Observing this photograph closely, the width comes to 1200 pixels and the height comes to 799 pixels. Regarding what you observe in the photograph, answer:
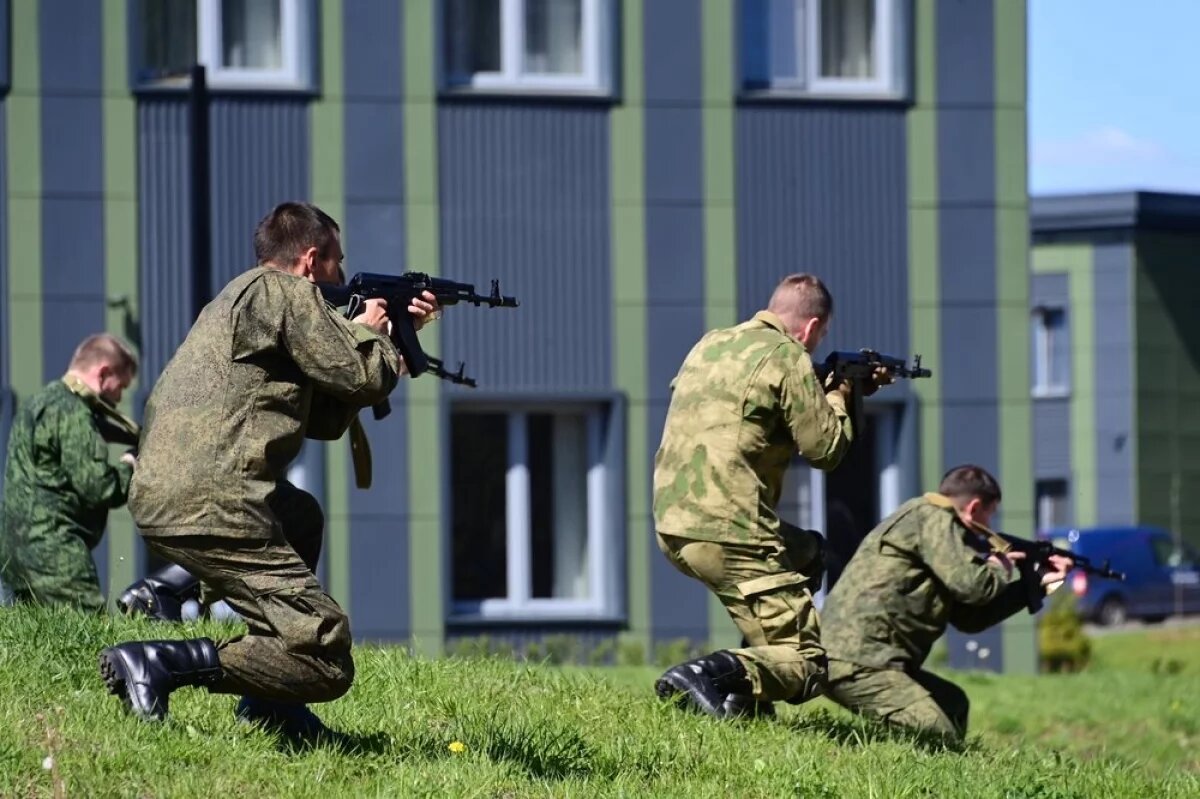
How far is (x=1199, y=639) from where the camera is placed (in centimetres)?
3036

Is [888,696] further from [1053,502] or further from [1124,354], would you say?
[1053,502]

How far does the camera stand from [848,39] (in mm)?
19703

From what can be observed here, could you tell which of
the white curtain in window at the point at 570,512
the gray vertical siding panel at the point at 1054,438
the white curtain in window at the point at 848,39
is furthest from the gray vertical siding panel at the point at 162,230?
the gray vertical siding panel at the point at 1054,438

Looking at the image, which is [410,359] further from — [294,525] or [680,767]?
[680,767]

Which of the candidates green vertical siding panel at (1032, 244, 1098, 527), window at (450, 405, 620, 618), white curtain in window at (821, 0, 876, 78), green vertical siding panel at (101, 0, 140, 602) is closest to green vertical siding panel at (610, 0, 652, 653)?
window at (450, 405, 620, 618)

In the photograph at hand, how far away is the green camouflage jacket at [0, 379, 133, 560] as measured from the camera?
1027 centimetres

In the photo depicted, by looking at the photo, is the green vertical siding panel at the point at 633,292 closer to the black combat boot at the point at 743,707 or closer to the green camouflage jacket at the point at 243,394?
the black combat boot at the point at 743,707

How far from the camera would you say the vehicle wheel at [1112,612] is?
37.1 m

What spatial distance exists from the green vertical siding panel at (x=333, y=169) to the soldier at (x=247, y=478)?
11.4 meters

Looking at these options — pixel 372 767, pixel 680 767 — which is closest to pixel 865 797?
pixel 680 767

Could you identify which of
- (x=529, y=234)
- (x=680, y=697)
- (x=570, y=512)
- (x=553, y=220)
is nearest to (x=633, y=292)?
(x=553, y=220)

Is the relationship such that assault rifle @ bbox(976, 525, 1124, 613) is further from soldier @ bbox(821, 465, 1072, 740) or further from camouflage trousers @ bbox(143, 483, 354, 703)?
camouflage trousers @ bbox(143, 483, 354, 703)

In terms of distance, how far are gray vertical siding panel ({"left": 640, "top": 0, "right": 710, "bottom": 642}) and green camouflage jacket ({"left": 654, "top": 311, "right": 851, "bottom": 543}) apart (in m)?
9.50

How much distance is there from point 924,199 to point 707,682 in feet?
36.3
